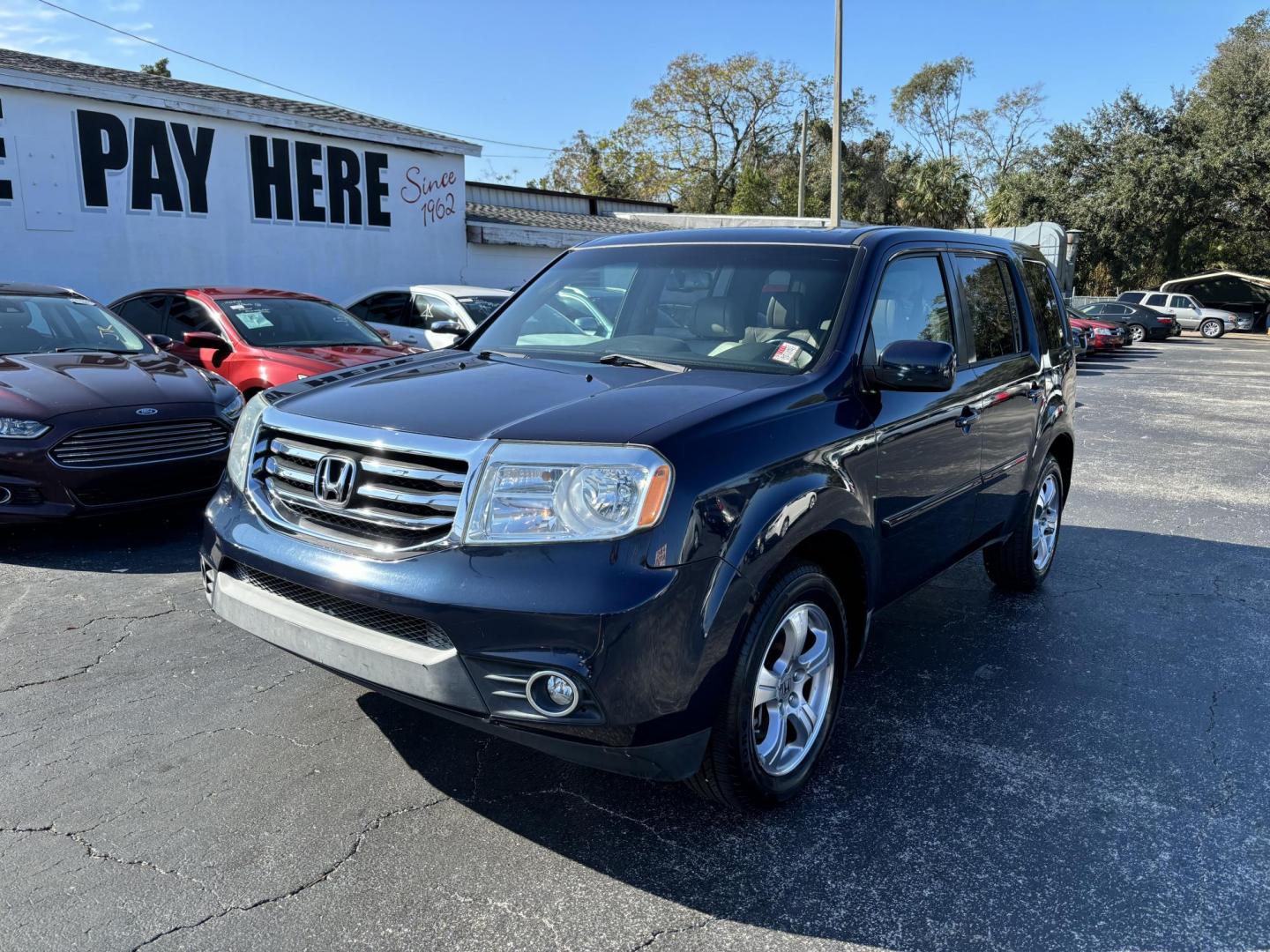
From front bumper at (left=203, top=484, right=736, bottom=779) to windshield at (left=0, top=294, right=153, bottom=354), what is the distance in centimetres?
512

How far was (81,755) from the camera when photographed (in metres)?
3.26

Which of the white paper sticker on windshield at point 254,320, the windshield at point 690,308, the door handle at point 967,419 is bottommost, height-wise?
the door handle at point 967,419

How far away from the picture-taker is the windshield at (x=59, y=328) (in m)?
6.54

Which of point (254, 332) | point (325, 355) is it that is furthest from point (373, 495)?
point (254, 332)

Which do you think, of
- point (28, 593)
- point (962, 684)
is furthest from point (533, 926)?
point (28, 593)

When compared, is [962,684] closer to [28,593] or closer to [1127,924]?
[1127,924]

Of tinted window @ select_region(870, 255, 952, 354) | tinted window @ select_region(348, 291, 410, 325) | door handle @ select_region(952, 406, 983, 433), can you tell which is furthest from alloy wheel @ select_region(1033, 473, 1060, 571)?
tinted window @ select_region(348, 291, 410, 325)

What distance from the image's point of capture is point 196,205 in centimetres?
1496

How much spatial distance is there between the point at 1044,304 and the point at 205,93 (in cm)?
1498

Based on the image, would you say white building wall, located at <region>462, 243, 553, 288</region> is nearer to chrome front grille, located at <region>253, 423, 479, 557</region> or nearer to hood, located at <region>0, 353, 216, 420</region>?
hood, located at <region>0, 353, 216, 420</region>

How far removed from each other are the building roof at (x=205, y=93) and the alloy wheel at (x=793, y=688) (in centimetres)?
1443

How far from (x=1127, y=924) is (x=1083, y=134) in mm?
45512

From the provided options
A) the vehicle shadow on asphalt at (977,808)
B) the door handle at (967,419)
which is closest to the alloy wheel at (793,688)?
the vehicle shadow on asphalt at (977,808)

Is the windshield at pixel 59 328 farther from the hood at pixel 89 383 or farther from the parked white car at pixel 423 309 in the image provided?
the parked white car at pixel 423 309
